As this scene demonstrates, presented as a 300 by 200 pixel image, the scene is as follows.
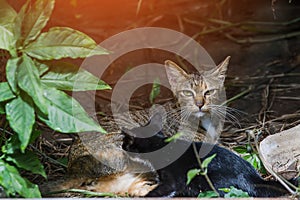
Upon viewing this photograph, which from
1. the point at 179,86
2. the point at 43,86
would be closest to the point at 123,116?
the point at 179,86

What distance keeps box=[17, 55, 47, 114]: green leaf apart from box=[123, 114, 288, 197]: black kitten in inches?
18.1

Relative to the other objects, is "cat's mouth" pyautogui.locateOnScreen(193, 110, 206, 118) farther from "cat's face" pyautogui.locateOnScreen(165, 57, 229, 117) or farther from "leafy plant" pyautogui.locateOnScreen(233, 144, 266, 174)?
"leafy plant" pyautogui.locateOnScreen(233, 144, 266, 174)

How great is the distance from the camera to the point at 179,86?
10.4 ft

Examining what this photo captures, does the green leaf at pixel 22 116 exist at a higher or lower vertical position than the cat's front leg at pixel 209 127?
higher

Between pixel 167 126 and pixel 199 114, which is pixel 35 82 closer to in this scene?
pixel 167 126

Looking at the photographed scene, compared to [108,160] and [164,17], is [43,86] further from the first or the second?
[164,17]

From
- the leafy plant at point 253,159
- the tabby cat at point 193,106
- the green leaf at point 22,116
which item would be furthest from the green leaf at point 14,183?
the leafy plant at point 253,159

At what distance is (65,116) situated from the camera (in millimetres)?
2166

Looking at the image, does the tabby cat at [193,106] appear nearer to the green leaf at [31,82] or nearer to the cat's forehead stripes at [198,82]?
the cat's forehead stripes at [198,82]

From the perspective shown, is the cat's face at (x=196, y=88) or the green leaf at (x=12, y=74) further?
the cat's face at (x=196, y=88)

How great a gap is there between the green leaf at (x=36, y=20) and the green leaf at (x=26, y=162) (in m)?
0.40

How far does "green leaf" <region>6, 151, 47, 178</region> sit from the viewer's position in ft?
7.39

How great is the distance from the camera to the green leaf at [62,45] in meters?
2.19

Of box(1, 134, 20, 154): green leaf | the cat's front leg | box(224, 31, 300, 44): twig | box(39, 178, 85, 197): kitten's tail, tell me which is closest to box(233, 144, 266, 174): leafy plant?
the cat's front leg
